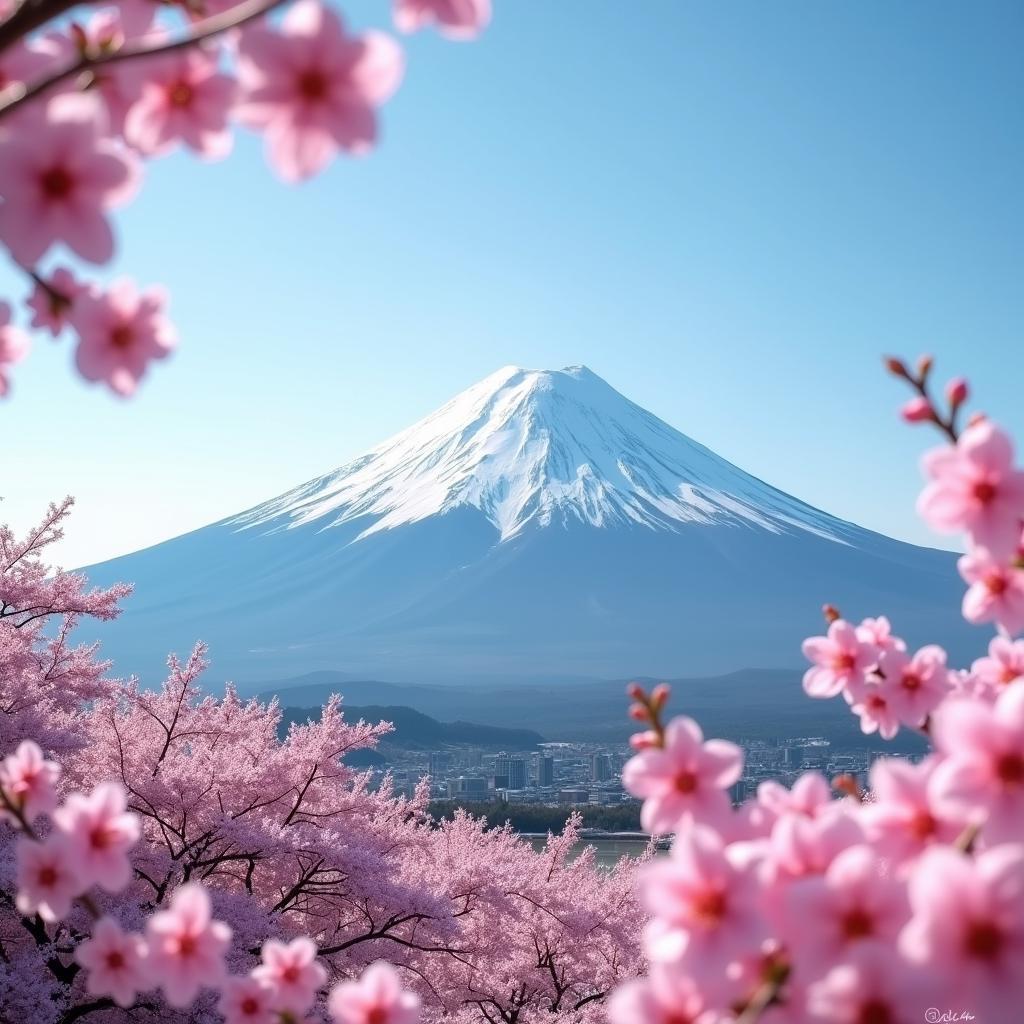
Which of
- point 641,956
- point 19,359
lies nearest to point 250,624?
point 641,956

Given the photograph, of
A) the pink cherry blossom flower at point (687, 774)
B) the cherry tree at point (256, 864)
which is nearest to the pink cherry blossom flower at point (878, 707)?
the pink cherry blossom flower at point (687, 774)

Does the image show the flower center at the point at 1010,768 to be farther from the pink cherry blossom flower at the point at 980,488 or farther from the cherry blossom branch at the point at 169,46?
the cherry blossom branch at the point at 169,46

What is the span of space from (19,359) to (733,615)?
74840 mm

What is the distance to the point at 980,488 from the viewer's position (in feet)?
3.47

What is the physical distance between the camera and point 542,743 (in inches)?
1694

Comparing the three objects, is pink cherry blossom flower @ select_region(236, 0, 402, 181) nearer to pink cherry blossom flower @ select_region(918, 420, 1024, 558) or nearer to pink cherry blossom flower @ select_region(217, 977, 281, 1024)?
pink cherry blossom flower @ select_region(918, 420, 1024, 558)

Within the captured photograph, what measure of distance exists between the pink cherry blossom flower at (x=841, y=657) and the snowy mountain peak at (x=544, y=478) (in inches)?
2869

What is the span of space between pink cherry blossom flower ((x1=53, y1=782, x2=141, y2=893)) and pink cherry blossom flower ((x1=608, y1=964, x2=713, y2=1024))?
65 cm

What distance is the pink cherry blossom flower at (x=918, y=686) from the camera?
1597 mm

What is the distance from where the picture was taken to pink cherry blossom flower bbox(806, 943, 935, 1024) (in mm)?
643

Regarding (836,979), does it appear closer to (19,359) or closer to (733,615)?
(19,359)

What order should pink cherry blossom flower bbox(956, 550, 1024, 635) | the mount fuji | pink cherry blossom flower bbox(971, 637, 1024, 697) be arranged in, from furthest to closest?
the mount fuji < pink cherry blossom flower bbox(971, 637, 1024, 697) < pink cherry blossom flower bbox(956, 550, 1024, 635)

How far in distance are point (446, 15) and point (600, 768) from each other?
114 feet

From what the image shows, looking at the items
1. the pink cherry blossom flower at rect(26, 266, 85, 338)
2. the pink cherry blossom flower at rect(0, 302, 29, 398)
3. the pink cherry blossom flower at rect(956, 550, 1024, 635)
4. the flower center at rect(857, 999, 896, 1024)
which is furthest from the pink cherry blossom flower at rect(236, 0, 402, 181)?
the pink cherry blossom flower at rect(956, 550, 1024, 635)
